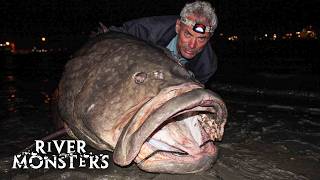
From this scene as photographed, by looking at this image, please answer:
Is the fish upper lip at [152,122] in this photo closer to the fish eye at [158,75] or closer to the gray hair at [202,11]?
the fish eye at [158,75]

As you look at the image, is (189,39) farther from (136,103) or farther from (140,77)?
(136,103)

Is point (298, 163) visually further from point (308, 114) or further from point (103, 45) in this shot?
point (308, 114)

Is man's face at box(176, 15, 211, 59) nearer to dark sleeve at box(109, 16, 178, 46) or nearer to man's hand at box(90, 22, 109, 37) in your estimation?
dark sleeve at box(109, 16, 178, 46)

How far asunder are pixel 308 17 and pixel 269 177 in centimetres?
5411

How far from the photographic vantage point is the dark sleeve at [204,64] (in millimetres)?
5270

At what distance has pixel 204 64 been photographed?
536 cm

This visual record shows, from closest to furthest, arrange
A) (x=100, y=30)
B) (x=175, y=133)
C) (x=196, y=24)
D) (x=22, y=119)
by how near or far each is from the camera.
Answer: (x=175, y=133)
(x=100, y=30)
(x=196, y=24)
(x=22, y=119)

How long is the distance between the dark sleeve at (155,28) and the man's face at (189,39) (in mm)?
165

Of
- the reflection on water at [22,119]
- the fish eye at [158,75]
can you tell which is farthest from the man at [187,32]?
the reflection on water at [22,119]

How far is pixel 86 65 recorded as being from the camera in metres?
3.17

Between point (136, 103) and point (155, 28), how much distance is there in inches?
102

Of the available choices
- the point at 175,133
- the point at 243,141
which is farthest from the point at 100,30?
the point at 243,141

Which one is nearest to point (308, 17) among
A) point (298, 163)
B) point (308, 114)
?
point (308, 114)

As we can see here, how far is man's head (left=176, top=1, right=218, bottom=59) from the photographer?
4316 mm
